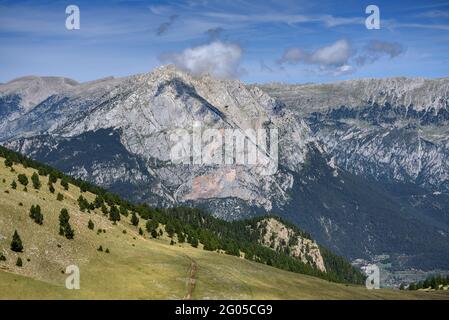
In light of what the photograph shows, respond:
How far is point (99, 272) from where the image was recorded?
16312 cm

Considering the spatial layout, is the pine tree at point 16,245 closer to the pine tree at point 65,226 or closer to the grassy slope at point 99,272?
the grassy slope at point 99,272

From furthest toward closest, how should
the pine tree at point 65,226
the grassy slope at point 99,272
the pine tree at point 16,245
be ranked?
the pine tree at point 65,226, the pine tree at point 16,245, the grassy slope at point 99,272

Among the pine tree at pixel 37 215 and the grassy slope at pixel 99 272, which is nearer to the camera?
the grassy slope at pixel 99 272

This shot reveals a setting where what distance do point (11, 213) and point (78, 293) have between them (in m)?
38.8

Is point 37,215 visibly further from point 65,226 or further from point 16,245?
point 16,245

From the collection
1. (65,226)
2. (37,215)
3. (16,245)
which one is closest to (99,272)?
(16,245)

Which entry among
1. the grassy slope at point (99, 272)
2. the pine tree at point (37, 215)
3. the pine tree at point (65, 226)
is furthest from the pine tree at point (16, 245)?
the pine tree at point (65, 226)

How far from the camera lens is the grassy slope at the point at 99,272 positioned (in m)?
148
